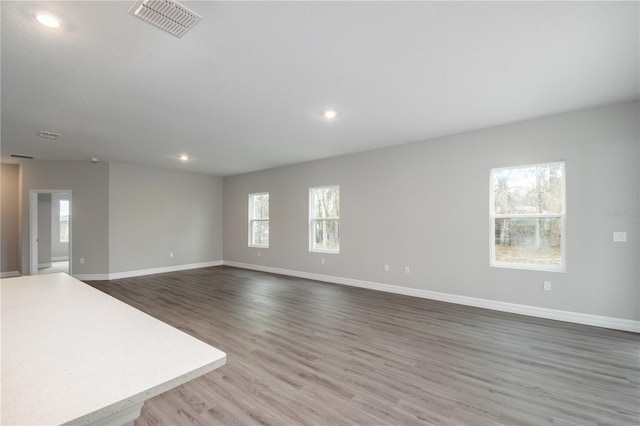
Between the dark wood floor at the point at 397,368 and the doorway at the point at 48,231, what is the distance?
4.25m

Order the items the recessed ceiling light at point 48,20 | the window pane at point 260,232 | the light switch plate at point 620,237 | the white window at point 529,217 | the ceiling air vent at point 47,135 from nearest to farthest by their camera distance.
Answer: the recessed ceiling light at point 48,20
the light switch plate at point 620,237
the white window at point 529,217
the ceiling air vent at point 47,135
the window pane at point 260,232

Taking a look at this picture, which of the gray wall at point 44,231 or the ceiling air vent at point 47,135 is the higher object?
the ceiling air vent at point 47,135

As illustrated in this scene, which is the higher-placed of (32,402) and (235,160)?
(235,160)

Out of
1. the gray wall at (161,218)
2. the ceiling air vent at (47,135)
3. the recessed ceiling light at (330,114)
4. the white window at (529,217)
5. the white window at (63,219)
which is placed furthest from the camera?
the white window at (63,219)

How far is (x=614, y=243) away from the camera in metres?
3.58

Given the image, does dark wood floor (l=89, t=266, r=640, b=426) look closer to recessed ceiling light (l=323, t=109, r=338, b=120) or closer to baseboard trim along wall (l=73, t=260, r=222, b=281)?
recessed ceiling light (l=323, t=109, r=338, b=120)

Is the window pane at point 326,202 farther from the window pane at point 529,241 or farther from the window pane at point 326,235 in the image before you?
the window pane at point 529,241

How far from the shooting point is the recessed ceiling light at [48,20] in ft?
6.58

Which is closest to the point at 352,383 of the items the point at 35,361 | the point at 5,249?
the point at 35,361

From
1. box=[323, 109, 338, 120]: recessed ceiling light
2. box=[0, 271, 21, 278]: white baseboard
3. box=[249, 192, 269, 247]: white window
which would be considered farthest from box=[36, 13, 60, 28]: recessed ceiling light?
box=[0, 271, 21, 278]: white baseboard

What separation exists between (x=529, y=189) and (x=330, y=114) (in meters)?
3.00

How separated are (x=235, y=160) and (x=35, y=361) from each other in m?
5.99

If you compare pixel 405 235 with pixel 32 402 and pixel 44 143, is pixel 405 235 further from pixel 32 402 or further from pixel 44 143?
pixel 44 143

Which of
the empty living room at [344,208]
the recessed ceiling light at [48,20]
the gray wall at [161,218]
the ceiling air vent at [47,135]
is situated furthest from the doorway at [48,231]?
the recessed ceiling light at [48,20]
